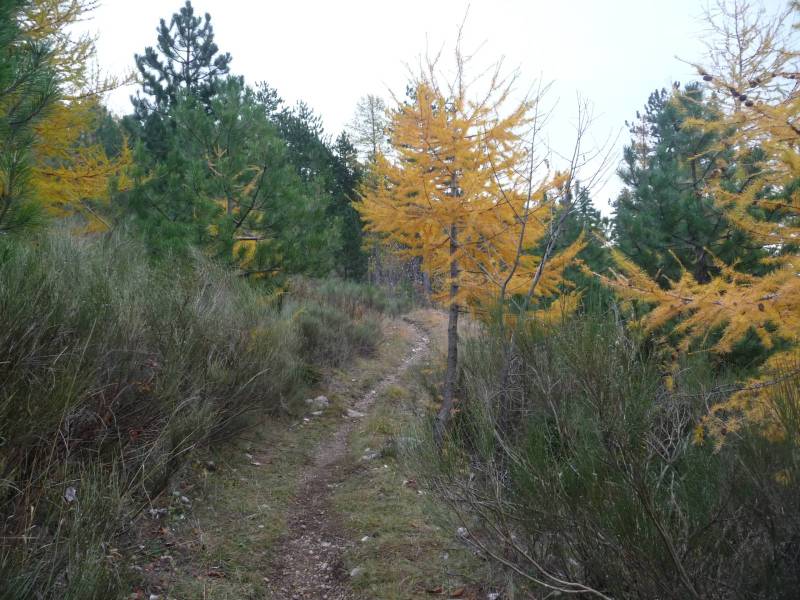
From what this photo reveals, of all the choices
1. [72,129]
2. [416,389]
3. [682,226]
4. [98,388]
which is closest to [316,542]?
[98,388]

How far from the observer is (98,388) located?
384cm

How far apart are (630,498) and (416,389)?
266 inches

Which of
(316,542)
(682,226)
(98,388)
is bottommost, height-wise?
(316,542)

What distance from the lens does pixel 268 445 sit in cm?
680

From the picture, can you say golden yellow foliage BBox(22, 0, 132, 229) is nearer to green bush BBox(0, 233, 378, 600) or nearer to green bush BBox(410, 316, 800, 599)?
green bush BBox(0, 233, 378, 600)

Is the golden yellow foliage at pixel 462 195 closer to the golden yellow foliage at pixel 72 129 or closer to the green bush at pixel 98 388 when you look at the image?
the green bush at pixel 98 388

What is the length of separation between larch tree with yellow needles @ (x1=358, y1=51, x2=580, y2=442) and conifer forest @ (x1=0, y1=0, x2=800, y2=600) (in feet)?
0.14

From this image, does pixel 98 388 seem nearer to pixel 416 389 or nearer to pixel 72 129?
pixel 416 389

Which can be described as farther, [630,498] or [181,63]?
[181,63]

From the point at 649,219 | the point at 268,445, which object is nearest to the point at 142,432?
the point at 268,445

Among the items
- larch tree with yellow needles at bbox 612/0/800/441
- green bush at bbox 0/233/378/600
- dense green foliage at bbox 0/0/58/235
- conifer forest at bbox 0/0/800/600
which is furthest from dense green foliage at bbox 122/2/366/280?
larch tree with yellow needles at bbox 612/0/800/441

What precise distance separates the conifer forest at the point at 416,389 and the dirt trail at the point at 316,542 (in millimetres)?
29

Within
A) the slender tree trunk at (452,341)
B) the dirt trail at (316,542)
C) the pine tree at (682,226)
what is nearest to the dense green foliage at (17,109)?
the dirt trail at (316,542)

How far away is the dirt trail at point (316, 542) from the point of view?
395 cm
